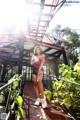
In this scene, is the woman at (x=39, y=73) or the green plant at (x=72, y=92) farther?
the woman at (x=39, y=73)

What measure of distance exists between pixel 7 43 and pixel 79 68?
9422 mm

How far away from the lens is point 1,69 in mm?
19516

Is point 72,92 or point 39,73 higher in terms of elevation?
point 39,73

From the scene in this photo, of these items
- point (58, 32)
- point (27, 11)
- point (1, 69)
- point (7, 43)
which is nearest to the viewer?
point (27, 11)

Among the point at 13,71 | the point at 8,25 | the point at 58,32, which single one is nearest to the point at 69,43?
the point at 58,32

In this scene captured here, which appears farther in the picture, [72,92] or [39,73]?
[39,73]

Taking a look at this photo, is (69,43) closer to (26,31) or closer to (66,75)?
(26,31)

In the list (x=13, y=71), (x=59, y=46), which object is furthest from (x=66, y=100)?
(x=13, y=71)

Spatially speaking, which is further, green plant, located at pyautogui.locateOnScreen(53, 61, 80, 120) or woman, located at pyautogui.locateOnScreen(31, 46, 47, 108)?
woman, located at pyautogui.locateOnScreen(31, 46, 47, 108)

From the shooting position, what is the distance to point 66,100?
4.50 metres

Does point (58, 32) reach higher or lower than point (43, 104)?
higher

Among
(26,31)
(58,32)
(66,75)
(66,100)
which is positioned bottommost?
(66,100)

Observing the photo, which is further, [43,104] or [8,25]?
[8,25]

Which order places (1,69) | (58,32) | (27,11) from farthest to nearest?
(58,32) < (1,69) < (27,11)
